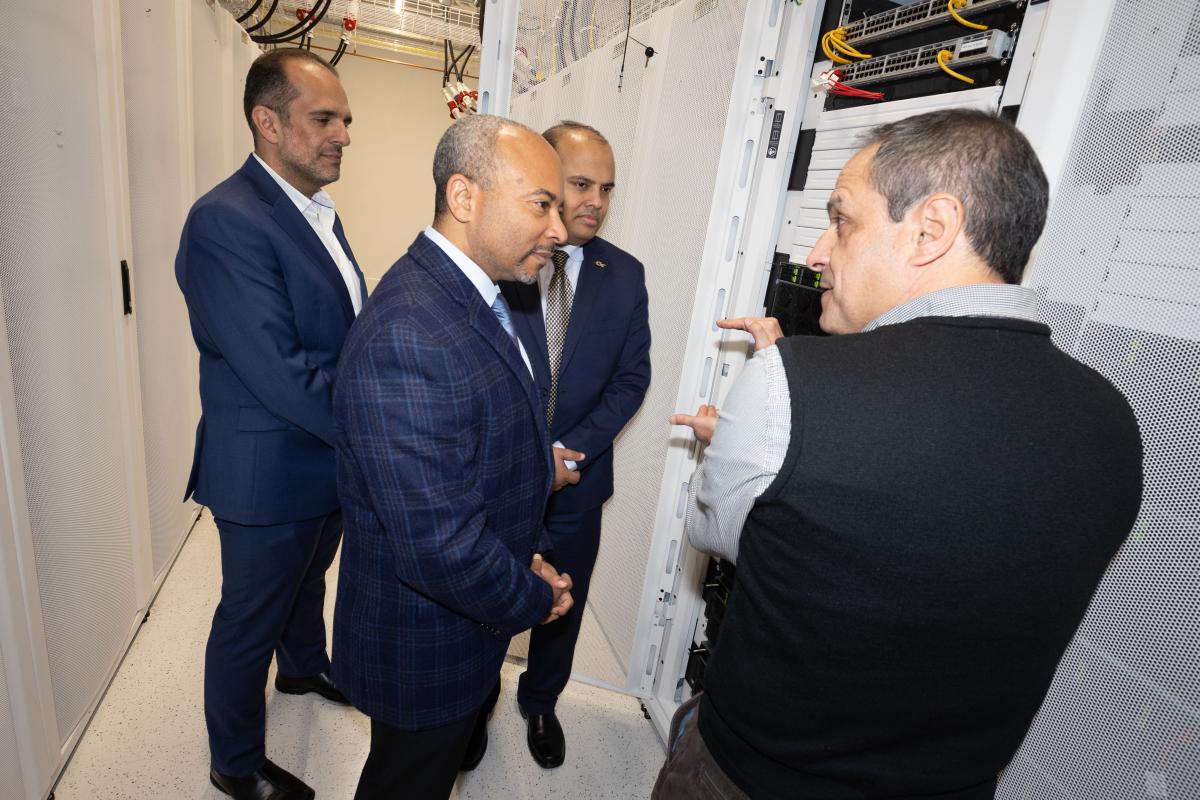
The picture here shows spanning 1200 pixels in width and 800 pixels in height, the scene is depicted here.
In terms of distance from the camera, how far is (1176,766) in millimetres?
817

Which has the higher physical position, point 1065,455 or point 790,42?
point 790,42

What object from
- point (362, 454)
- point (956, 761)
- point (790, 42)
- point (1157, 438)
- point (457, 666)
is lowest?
point (457, 666)

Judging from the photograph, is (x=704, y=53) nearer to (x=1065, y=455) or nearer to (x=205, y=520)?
(x=1065, y=455)

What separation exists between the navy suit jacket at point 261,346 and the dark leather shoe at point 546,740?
3.36ft

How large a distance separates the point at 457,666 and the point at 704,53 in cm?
182

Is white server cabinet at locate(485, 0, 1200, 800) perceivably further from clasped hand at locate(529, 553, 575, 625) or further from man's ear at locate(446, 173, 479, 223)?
man's ear at locate(446, 173, 479, 223)

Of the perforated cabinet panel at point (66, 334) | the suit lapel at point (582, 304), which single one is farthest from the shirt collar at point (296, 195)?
the suit lapel at point (582, 304)

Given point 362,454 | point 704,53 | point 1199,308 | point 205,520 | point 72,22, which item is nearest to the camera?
point 1199,308

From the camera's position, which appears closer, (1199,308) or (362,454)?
(1199,308)

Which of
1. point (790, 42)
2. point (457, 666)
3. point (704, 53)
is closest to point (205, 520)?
point (457, 666)

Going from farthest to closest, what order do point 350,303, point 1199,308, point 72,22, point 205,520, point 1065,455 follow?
1. point 205,520
2. point 350,303
3. point 72,22
4. point 1199,308
5. point 1065,455

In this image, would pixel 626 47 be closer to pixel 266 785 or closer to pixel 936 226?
pixel 936 226

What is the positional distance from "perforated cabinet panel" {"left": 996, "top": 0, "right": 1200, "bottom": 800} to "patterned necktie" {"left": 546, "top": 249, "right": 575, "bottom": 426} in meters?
1.15

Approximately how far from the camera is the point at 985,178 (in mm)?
747
